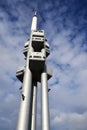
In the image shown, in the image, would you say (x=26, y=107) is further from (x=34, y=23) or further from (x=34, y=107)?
(x=34, y=23)

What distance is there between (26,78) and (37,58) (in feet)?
16.0

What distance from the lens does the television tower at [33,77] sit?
40.1 m

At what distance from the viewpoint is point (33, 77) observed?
170 feet

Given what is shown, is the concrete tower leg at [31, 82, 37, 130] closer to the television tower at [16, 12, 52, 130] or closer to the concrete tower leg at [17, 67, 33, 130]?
the television tower at [16, 12, 52, 130]

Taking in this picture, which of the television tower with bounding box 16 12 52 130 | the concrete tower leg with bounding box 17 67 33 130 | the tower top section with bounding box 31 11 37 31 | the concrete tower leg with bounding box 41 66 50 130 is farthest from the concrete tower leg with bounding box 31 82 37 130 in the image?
the tower top section with bounding box 31 11 37 31

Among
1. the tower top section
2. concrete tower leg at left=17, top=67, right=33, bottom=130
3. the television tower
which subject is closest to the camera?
concrete tower leg at left=17, top=67, right=33, bottom=130

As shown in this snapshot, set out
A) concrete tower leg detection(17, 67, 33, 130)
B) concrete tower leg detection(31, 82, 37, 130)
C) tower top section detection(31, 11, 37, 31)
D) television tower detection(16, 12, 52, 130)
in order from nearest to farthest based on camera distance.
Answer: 1. concrete tower leg detection(17, 67, 33, 130)
2. television tower detection(16, 12, 52, 130)
3. concrete tower leg detection(31, 82, 37, 130)
4. tower top section detection(31, 11, 37, 31)

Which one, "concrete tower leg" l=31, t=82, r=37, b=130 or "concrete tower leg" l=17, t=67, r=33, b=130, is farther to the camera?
"concrete tower leg" l=31, t=82, r=37, b=130

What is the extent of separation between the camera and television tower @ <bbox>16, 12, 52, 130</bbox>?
40125 mm

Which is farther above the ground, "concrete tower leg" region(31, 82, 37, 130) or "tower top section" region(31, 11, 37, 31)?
"tower top section" region(31, 11, 37, 31)

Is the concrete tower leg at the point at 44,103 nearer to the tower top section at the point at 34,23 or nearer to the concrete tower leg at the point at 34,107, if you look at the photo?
the concrete tower leg at the point at 34,107

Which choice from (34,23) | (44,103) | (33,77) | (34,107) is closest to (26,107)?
(44,103)

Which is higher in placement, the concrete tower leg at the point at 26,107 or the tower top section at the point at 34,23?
Result: the tower top section at the point at 34,23

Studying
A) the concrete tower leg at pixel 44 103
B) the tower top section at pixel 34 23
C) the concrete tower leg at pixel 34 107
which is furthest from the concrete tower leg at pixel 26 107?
the tower top section at pixel 34 23
